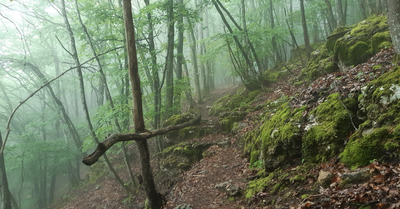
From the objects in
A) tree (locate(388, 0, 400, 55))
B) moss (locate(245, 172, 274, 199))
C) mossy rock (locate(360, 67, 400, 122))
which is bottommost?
moss (locate(245, 172, 274, 199))

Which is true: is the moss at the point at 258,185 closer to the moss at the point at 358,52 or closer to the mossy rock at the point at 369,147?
the mossy rock at the point at 369,147

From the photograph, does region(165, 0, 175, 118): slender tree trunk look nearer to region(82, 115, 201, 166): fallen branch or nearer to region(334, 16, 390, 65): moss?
region(82, 115, 201, 166): fallen branch

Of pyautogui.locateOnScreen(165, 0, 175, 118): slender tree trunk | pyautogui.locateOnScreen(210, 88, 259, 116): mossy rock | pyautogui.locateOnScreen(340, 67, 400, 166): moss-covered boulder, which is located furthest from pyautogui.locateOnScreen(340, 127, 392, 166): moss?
pyautogui.locateOnScreen(165, 0, 175, 118): slender tree trunk

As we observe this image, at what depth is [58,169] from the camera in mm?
22172

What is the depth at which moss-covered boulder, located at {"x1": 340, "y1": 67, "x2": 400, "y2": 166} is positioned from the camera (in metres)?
3.34

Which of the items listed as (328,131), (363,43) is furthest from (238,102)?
(328,131)

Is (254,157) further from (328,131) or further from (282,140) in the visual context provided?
(328,131)

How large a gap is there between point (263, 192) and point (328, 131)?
1774mm

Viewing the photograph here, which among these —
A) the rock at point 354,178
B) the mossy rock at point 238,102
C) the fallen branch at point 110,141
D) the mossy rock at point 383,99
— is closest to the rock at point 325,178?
the rock at point 354,178

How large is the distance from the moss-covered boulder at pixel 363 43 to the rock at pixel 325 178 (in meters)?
5.10

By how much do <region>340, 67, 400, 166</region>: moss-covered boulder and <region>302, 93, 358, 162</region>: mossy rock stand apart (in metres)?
0.26

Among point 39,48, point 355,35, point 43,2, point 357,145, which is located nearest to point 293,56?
point 355,35

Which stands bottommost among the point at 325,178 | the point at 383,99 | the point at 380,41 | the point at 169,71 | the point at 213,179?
the point at 213,179

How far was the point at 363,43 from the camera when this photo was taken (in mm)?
7266
